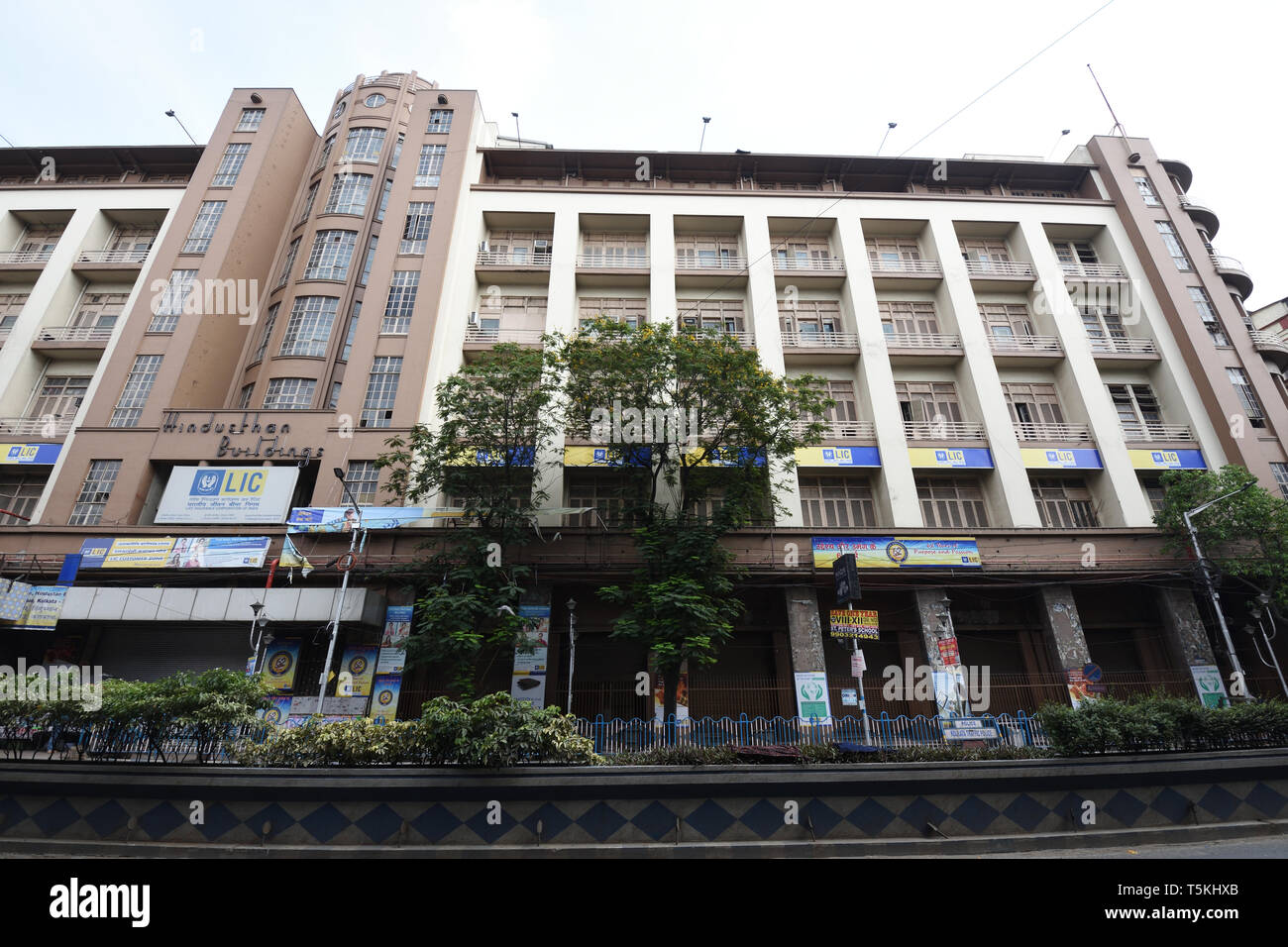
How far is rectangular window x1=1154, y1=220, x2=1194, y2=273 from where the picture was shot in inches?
1137

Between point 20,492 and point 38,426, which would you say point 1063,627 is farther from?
point 38,426

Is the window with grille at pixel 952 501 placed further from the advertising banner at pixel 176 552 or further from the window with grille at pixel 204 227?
the window with grille at pixel 204 227

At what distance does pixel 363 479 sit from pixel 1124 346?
34151 mm

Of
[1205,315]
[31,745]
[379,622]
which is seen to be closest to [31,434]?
[379,622]

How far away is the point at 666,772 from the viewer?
9.55 m

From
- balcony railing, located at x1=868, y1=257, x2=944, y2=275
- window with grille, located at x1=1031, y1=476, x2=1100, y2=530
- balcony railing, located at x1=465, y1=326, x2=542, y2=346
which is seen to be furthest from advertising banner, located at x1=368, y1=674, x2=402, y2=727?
balcony railing, located at x1=868, y1=257, x2=944, y2=275

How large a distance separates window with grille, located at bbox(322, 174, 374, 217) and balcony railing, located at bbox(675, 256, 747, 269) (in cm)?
1620

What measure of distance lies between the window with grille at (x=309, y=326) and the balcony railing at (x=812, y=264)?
2133 cm

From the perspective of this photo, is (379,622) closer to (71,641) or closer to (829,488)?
(71,641)

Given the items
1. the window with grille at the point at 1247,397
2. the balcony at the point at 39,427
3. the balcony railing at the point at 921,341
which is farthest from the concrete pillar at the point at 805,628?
the balcony at the point at 39,427

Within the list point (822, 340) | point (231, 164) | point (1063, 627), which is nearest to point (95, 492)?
point (231, 164)

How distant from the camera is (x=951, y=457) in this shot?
996 inches

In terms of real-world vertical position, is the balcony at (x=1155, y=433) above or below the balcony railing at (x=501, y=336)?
below

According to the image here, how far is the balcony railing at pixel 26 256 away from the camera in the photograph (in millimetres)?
31359
